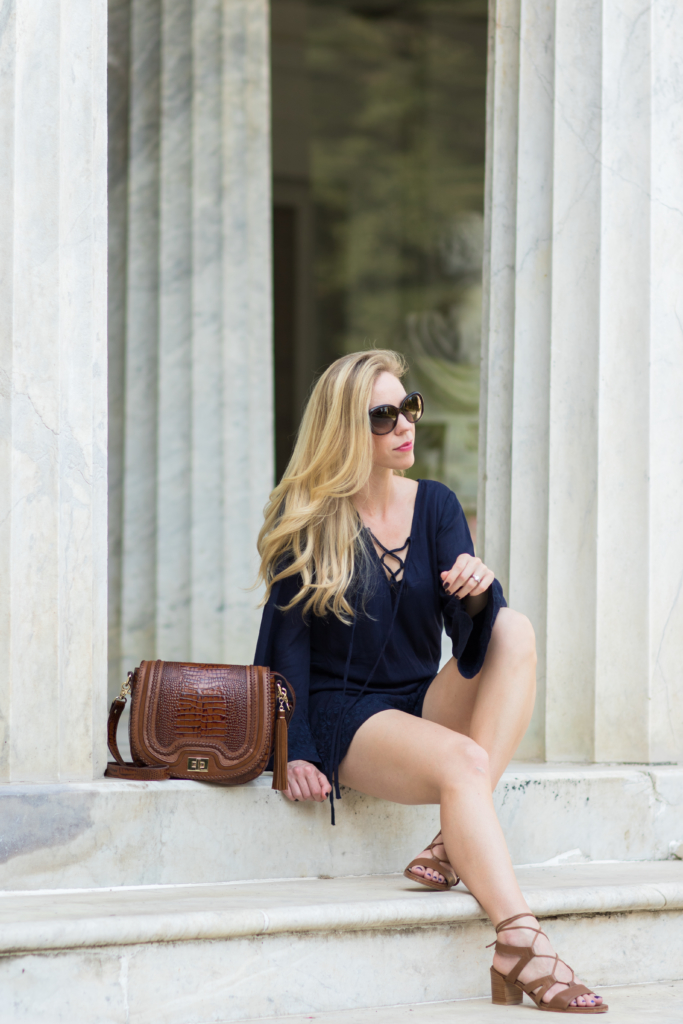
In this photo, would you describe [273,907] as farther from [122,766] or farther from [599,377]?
[599,377]

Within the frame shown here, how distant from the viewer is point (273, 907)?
115 inches

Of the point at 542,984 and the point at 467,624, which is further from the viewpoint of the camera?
the point at 467,624

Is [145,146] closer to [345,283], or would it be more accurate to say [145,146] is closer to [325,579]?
[325,579]

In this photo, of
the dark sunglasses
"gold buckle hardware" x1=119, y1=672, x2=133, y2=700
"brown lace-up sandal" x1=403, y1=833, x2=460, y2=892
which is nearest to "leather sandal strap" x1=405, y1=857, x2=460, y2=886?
"brown lace-up sandal" x1=403, y1=833, x2=460, y2=892

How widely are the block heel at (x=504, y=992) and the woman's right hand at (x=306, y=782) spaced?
72 centimetres

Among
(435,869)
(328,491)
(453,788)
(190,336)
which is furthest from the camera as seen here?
(190,336)

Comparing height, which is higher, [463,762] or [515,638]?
[515,638]

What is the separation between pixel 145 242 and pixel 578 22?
9.32 ft

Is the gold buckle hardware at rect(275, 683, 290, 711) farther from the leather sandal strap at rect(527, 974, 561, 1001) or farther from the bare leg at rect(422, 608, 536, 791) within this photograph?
the leather sandal strap at rect(527, 974, 561, 1001)

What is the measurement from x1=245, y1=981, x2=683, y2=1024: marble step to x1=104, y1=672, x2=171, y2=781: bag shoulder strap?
83 cm

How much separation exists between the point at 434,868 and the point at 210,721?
2.48 ft

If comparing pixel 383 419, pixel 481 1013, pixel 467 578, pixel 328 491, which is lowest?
pixel 481 1013

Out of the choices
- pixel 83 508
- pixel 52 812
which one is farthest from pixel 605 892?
pixel 83 508

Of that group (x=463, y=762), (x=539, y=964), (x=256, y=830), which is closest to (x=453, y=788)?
(x=463, y=762)
